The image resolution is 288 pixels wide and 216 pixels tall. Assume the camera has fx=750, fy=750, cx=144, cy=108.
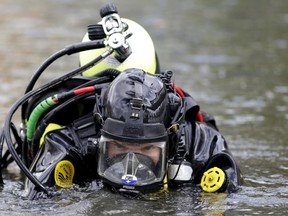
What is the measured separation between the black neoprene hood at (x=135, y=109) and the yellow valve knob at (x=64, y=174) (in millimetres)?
457

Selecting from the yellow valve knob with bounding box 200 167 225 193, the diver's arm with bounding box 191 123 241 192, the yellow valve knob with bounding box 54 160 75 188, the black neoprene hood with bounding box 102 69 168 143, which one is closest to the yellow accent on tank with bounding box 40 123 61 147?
the yellow valve knob with bounding box 54 160 75 188

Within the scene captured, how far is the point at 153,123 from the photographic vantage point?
3637 millimetres

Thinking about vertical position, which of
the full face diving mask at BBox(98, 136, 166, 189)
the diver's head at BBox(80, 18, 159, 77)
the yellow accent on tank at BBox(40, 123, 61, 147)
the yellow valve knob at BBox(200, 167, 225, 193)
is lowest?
the yellow valve knob at BBox(200, 167, 225, 193)

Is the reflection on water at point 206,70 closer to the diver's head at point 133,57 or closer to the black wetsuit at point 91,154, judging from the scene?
the black wetsuit at point 91,154

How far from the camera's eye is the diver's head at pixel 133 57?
4.34 meters

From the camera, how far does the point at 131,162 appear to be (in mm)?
3584

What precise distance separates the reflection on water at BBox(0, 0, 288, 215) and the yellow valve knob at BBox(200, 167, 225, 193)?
0.05m

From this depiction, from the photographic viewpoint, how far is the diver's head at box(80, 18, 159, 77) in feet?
14.2

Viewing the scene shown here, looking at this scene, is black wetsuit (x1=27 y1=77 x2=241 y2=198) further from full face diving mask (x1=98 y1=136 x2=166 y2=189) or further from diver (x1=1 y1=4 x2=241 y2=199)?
full face diving mask (x1=98 y1=136 x2=166 y2=189)

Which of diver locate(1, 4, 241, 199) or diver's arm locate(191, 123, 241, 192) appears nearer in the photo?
diver locate(1, 4, 241, 199)

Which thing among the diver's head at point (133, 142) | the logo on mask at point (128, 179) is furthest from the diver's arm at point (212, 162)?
the logo on mask at point (128, 179)

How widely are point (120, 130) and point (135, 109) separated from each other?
13 cm

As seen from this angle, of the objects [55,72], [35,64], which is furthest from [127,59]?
[35,64]

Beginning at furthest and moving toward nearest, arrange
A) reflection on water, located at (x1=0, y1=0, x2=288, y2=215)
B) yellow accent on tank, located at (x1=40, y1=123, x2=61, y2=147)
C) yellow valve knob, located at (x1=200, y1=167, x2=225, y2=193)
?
yellow accent on tank, located at (x1=40, y1=123, x2=61, y2=147) < yellow valve knob, located at (x1=200, y1=167, x2=225, y2=193) < reflection on water, located at (x1=0, y1=0, x2=288, y2=215)
